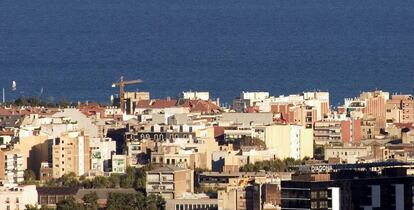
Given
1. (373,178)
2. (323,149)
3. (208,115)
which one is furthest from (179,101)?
(373,178)

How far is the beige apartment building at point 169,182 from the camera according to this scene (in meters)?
51.1

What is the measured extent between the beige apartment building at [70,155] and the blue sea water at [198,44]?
13.7 metres

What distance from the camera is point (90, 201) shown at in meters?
49.4

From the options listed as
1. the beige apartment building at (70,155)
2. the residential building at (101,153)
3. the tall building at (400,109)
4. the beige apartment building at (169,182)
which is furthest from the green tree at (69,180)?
the tall building at (400,109)

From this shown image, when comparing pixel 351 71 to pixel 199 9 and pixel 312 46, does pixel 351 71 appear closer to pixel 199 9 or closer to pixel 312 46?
pixel 312 46

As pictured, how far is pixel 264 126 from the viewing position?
5938 centimetres

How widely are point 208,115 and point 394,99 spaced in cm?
413

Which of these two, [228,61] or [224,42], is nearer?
[228,61]

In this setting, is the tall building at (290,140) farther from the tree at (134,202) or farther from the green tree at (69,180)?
the tree at (134,202)

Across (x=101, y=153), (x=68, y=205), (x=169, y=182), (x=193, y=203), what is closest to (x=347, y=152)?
(x=101, y=153)

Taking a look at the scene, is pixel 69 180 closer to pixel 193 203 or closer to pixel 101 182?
pixel 101 182

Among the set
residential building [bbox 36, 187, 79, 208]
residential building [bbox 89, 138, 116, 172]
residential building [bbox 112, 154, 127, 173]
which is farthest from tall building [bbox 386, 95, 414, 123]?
residential building [bbox 36, 187, 79, 208]

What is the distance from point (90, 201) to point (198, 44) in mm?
39678

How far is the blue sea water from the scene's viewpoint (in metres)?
74.8
